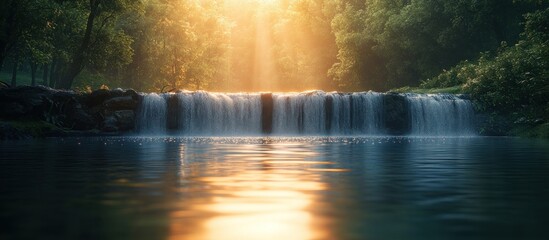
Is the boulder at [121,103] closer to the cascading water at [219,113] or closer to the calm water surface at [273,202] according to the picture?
the cascading water at [219,113]

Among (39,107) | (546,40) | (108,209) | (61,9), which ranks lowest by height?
(108,209)

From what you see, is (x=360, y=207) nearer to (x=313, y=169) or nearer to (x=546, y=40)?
(x=313, y=169)

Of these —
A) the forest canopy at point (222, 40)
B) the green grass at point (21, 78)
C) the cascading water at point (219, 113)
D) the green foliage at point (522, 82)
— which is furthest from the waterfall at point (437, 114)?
the green grass at point (21, 78)

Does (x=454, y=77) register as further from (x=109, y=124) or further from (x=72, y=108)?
(x=72, y=108)

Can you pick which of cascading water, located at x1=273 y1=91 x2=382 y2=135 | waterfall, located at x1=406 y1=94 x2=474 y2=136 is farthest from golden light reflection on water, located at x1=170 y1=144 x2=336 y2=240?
waterfall, located at x1=406 y1=94 x2=474 y2=136

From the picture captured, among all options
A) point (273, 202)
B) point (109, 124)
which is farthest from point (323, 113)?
point (273, 202)

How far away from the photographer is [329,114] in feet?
150

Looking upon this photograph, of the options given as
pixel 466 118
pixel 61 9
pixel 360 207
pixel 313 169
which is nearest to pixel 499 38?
pixel 466 118

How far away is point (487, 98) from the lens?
4069 centimetres

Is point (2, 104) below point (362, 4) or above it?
below

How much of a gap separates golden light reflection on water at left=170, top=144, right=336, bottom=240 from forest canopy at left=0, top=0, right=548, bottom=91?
27.9 meters

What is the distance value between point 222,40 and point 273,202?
75470mm

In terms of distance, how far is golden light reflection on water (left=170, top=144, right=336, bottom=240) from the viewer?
575 cm

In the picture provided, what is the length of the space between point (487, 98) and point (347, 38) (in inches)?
1125
